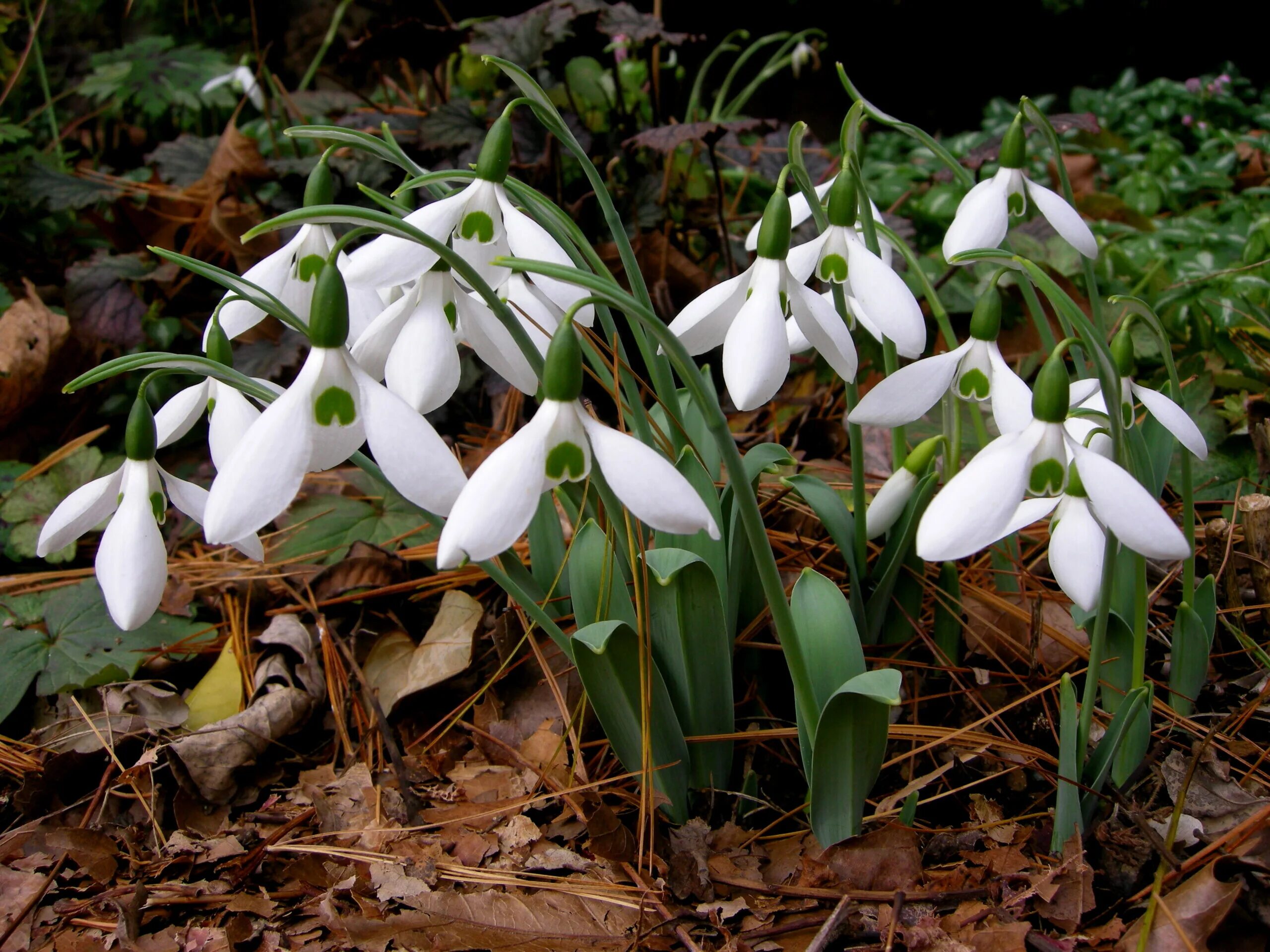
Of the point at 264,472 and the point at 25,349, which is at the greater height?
the point at 264,472

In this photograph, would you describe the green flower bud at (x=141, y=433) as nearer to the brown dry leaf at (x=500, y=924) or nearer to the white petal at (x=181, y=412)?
the white petal at (x=181, y=412)

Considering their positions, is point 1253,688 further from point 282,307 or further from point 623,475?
point 282,307

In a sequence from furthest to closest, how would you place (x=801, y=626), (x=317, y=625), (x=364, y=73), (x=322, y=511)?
(x=364, y=73)
(x=322, y=511)
(x=317, y=625)
(x=801, y=626)

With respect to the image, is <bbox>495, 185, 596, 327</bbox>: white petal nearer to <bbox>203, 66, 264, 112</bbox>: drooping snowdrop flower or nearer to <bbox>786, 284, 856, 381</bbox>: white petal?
<bbox>786, 284, 856, 381</bbox>: white petal

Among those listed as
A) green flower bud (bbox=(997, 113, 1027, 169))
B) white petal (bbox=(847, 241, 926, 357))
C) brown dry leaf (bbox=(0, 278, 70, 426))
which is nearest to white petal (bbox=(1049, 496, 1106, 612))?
white petal (bbox=(847, 241, 926, 357))

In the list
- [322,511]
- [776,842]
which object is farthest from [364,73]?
[776,842]

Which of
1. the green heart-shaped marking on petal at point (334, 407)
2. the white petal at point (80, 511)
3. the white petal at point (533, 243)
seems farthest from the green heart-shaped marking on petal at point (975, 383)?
the white petal at point (80, 511)

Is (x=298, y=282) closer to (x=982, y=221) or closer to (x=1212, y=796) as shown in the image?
(x=982, y=221)

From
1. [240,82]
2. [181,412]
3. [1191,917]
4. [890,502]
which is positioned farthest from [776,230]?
[240,82]
